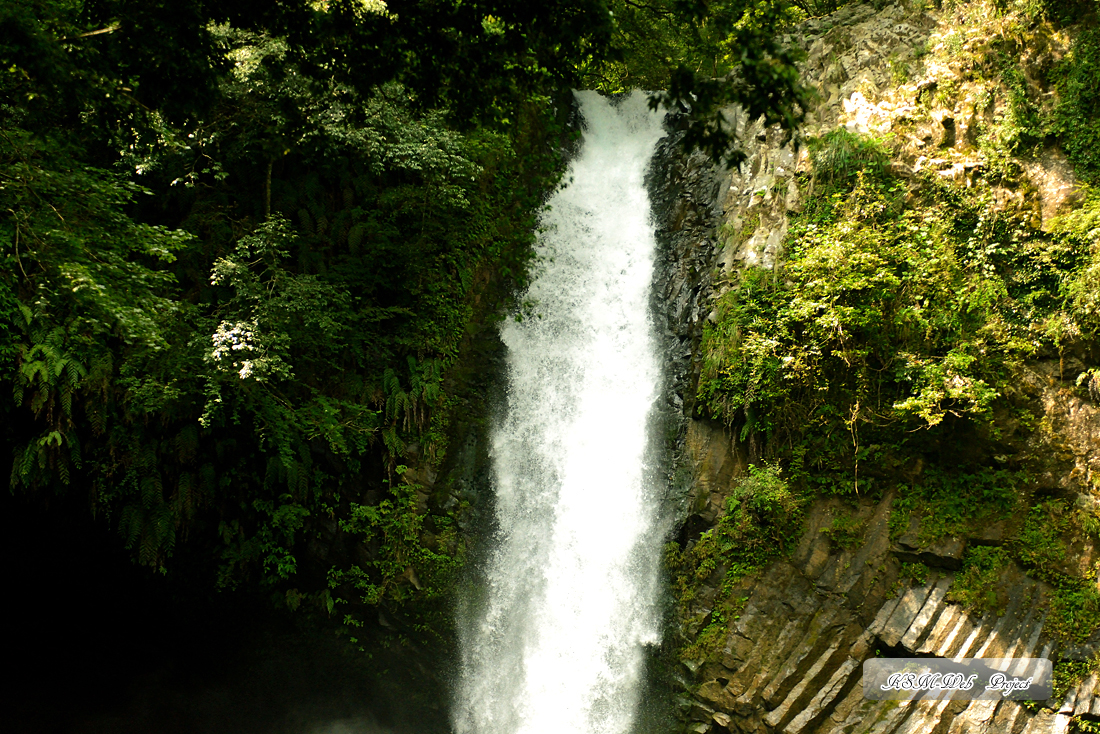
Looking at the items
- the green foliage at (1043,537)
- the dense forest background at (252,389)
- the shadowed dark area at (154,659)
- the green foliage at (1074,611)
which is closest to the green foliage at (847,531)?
the green foliage at (1043,537)

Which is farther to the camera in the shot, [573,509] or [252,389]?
[573,509]

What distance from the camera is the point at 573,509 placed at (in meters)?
9.55

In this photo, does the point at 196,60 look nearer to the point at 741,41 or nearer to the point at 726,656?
the point at 741,41

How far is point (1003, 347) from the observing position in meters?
7.32

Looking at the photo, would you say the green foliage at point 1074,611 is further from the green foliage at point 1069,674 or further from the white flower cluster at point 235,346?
the white flower cluster at point 235,346

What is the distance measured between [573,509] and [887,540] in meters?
4.21

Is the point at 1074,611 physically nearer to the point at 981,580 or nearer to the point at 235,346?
the point at 981,580

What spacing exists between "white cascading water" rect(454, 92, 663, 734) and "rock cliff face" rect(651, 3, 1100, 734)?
2.74ft

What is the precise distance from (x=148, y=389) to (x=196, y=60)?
4299 mm

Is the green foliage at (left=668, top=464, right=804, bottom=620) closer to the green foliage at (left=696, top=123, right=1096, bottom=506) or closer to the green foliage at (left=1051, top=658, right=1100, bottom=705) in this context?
the green foliage at (left=696, top=123, right=1096, bottom=506)

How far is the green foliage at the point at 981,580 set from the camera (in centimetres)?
690

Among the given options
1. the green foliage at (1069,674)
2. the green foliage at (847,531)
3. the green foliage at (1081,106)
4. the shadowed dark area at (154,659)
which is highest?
the green foliage at (1081,106)

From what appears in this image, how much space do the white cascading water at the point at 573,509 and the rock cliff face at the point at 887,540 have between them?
0.83 meters

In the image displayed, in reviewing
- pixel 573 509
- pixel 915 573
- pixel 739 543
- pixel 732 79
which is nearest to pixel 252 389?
pixel 573 509
